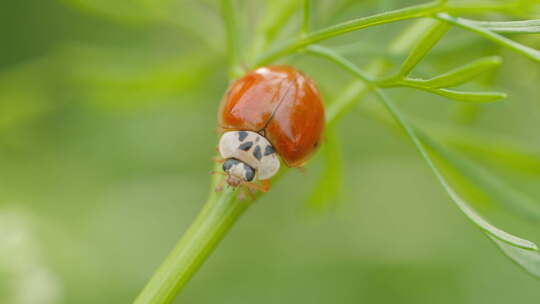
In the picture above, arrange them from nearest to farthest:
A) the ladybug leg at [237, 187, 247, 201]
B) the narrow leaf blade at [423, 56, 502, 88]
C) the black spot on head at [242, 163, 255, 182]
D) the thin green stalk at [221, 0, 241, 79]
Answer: the narrow leaf blade at [423, 56, 502, 88] → the ladybug leg at [237, 187, 247, 201] → the thin green stalk at [221, 0, 241, 79] → the black spot on head at [242, 163, 255, 182]

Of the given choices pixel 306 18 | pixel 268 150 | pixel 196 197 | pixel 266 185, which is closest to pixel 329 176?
pixel 268 150

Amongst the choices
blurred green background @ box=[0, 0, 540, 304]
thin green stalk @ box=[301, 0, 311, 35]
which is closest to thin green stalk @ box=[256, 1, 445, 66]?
thin green stalk @ box=[301, 0, 311, 35]

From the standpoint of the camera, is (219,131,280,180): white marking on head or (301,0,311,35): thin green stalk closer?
(301,0,311,35): thin green stalk

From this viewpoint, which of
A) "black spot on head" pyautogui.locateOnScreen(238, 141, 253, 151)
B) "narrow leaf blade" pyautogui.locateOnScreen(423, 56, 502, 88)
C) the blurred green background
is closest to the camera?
"narrow leaf blade" pyautogui.locateOnScreen(423, 56, 502, 88)

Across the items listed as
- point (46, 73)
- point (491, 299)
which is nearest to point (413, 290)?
point (491, 299)

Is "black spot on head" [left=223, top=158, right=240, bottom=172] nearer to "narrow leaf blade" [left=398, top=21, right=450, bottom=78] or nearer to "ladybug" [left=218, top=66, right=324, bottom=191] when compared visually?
"ladybug" [left=218, top=66, right=324, bottom=191]

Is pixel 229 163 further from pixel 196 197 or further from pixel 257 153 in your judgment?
pixel 196 197

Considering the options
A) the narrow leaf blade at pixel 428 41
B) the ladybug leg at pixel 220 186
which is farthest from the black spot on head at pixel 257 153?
the narrow leaf blade at pixel 428 41

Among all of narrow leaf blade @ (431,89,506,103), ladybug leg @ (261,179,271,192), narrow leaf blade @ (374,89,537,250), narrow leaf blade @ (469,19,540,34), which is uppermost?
narrow leaf blade @ (469,19,540,34)
